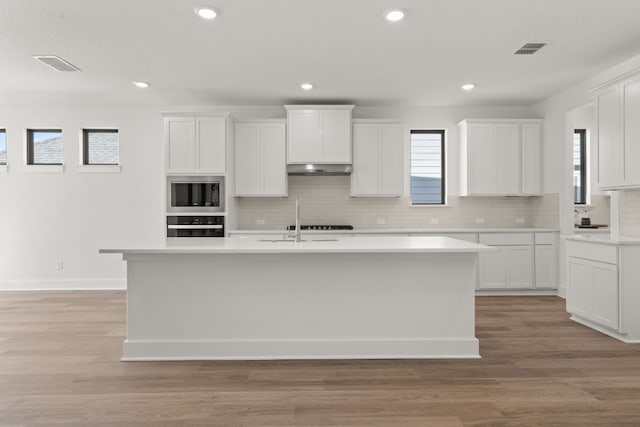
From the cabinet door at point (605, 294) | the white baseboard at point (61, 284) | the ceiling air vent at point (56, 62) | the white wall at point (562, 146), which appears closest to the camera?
the cabinet door at point (605, 294)

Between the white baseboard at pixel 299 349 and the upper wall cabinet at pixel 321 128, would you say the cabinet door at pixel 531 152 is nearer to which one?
the upper wall cabinet at pixel 321 128

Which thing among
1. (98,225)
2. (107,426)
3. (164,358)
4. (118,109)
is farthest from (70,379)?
(118,109)

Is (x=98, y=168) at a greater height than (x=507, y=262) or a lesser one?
greater

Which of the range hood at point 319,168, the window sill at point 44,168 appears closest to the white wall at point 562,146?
the range hood at point 319,168

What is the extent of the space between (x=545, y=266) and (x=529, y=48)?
119 inches

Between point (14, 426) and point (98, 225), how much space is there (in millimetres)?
4447

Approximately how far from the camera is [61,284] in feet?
20.4

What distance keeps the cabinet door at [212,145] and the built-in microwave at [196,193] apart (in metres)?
0.16

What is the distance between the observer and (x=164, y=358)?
3.28 metres

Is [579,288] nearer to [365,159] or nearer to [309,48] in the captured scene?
[365,159]

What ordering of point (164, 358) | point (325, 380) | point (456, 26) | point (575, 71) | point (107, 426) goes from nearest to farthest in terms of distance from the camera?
point (107, 426), point (325, 380), point (164, 358), point (456, 26), point (575, 71)

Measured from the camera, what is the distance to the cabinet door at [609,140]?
4.13m

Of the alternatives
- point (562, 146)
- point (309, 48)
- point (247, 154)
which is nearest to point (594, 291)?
point (562, 146)

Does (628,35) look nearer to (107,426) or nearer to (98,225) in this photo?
(107,426)
